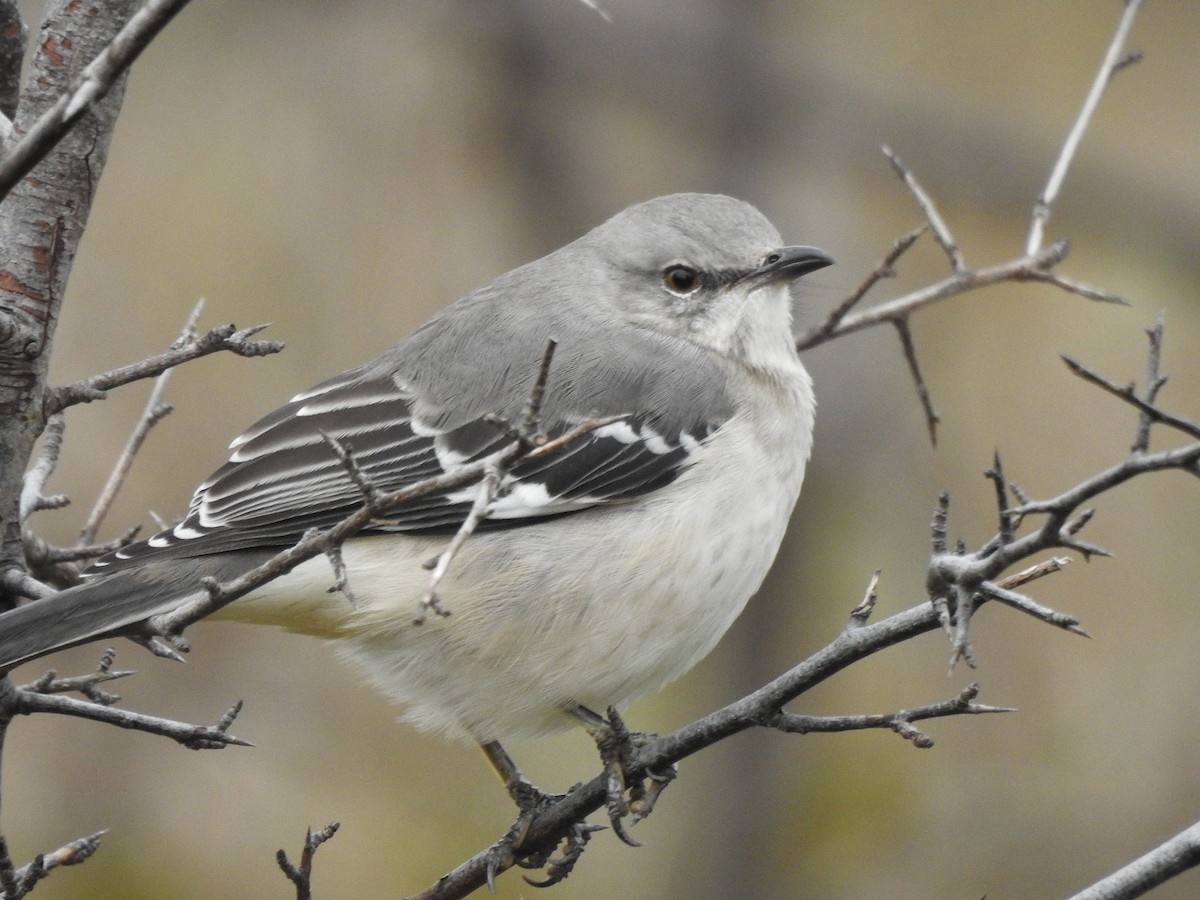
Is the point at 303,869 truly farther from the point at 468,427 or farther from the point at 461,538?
the point at 468,427

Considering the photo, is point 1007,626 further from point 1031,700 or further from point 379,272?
point 379,272

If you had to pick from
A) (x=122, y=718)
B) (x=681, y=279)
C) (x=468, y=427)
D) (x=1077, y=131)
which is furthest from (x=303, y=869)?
(x=1077, y=131)

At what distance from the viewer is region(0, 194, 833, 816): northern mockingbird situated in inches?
135

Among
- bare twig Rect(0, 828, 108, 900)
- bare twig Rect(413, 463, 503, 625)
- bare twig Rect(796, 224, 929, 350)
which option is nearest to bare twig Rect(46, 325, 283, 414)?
bare twig Rect(413, 463, 503, 625)

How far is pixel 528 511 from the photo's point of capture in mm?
3562

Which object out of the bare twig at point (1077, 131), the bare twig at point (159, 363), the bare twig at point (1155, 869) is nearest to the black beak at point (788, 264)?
the bare twig at point (1077, 131)

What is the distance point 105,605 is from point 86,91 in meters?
1.45

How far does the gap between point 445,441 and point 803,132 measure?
391cm

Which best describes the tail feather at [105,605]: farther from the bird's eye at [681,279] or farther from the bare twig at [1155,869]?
the bare twig at [1155,869]

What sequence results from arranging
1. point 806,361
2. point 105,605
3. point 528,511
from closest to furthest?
point 105,605
point 528,511
point 806,361

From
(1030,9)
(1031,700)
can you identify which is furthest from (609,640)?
(1030,9)

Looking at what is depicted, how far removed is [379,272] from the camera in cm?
764

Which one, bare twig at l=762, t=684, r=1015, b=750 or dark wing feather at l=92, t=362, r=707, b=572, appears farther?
dark wing feather at l=92, t=362, r=707, b=572

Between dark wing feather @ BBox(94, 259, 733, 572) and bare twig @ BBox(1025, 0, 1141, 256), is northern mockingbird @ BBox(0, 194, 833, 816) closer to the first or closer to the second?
dark wing feather @ BBox(94, 259, 733, 572)
